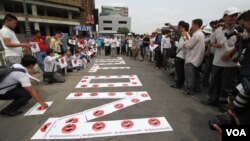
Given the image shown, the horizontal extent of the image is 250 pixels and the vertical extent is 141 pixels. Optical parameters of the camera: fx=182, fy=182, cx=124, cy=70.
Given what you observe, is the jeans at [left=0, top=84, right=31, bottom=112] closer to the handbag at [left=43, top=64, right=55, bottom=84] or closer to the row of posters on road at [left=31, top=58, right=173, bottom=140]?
the row of posters on road at [left=31, top=58, right=173, bottom=140]

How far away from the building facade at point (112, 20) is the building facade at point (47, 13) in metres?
41.9

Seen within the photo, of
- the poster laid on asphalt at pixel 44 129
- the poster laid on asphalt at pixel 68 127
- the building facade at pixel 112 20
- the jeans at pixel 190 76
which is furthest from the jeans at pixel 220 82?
the building facade at pixel 112 20

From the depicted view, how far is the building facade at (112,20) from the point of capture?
92.4 meters

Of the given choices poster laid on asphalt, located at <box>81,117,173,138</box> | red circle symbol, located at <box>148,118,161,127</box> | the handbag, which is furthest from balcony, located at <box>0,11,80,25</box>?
red circle symbol, located at <box>148,118,161,127</box>

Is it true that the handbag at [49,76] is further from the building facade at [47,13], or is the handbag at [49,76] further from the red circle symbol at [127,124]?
the building facade at [47,13]

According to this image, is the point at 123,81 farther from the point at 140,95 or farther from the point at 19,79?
the point at 19,79

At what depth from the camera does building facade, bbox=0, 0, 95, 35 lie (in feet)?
103

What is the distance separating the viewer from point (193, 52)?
4.60m

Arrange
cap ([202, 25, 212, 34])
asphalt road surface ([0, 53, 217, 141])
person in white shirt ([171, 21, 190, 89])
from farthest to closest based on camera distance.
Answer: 1. cap ([202, 25, 212, 34])
2. person in white shirt ([171, 21, 190, 89])
3. asphalt road surface ([0, 53, 217, 141])

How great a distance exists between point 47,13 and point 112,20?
183ft

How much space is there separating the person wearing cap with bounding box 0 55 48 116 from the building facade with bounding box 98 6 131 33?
91.8 meters

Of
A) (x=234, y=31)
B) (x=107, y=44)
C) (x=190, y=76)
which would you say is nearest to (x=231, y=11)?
(x=234, y=31)

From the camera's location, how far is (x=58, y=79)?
623 cm

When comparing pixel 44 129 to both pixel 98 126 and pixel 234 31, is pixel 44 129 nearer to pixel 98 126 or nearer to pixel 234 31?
pixel 98 126
